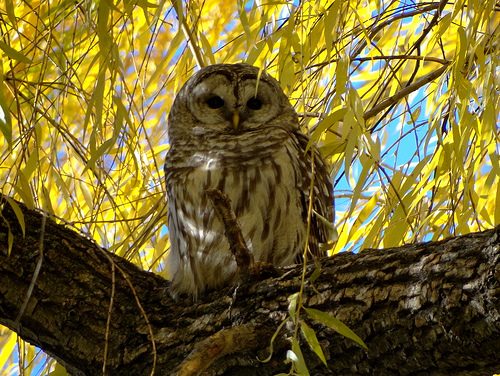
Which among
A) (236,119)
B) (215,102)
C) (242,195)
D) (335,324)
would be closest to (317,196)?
(242,195)

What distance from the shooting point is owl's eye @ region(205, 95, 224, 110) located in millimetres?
2969

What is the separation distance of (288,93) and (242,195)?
463 mm

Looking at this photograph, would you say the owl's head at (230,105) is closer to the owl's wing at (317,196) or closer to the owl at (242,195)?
the owl at (242,195)

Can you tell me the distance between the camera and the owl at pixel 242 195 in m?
2.49

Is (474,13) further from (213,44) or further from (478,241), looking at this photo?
(213,44)

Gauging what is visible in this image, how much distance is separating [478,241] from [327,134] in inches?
43.3

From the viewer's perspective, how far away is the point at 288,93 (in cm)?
221

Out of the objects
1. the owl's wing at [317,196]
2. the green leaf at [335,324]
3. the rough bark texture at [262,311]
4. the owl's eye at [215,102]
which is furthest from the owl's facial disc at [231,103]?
the green leaf at [335,324]

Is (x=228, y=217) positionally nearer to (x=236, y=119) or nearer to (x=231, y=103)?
(x=236, y=119)

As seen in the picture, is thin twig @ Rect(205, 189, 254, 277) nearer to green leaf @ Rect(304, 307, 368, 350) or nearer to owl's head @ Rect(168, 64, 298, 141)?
green leaf @ Rect(304, 307, 368, 350)

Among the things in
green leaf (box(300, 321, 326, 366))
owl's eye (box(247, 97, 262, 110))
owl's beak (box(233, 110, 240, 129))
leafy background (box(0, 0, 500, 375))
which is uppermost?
owl's eye (box(247, 97, 262, 110))

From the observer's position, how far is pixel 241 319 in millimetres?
1853

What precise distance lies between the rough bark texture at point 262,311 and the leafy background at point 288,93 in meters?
0.12

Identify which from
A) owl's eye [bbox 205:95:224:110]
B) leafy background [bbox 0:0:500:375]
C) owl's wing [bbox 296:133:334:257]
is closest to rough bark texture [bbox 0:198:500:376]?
leafy background [bbox 0:0:500:375]
